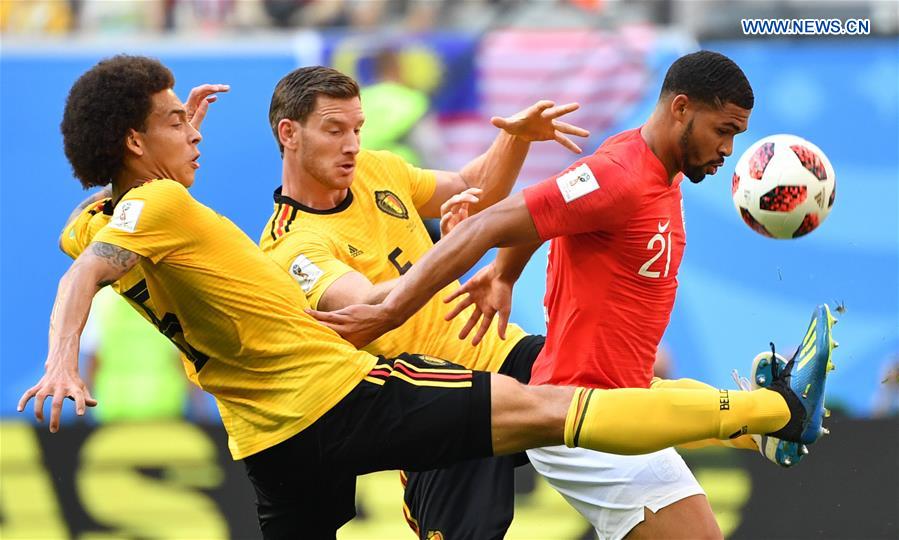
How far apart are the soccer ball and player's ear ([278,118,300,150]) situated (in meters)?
2.03

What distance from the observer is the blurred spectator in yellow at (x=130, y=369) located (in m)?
8.97

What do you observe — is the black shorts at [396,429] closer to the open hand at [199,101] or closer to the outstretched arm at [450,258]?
the outstretched arm at [450,258]

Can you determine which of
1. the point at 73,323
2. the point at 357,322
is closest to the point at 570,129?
A: the point at 357,322

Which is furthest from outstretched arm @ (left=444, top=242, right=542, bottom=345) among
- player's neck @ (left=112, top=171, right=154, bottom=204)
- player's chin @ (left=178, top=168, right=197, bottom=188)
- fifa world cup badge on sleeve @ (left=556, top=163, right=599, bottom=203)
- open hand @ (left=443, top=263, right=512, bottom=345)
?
player's neck @ (left=112, top=171, right=154, bottom=204)

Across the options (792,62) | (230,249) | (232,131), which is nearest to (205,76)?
(232,131)

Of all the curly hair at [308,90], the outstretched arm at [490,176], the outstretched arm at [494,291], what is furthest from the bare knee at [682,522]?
the curly hair at [308,90]

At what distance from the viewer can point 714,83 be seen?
5.18m

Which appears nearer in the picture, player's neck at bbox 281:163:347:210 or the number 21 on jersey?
the number 21 on jersey

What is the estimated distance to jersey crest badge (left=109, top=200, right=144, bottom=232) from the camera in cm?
474

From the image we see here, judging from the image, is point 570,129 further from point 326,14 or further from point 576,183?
point 326,14

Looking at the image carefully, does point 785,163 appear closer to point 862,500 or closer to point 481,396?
point 481,396

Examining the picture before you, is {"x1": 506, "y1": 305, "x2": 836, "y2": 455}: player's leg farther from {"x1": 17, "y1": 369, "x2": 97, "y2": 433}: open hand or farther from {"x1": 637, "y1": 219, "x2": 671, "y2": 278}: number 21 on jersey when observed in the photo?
{"x1": 17, "y1": 369, "x2": 97, "y2": 433}: open hand

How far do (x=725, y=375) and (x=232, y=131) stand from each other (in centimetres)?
380

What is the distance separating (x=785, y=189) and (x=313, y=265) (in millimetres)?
2026
